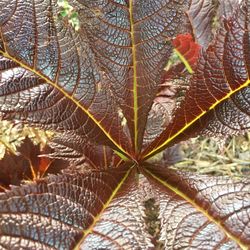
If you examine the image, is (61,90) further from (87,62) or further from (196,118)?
(196,118)

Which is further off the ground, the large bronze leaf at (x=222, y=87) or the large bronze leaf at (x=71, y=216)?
the large bronze leaf at (x=222, y=87)

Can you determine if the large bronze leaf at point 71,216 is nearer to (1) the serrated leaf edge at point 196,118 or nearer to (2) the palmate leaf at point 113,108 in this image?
(2) the palmate leaf at point 113,108

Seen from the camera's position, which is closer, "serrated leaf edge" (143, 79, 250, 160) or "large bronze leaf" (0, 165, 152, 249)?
"large bronze leaf" (0, 165, 152, 249)

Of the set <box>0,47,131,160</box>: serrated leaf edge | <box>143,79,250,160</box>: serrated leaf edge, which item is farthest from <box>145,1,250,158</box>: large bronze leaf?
<box>0,47,131,160</box>: serrated leaf edge

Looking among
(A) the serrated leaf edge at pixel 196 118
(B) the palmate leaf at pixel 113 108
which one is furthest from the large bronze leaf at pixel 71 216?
(A) the serrated leaf edge at pixel 196 118

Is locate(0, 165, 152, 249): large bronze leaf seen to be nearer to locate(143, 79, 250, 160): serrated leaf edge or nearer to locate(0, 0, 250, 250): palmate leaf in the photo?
locate(0, 0, 250, 250): palmate leaf

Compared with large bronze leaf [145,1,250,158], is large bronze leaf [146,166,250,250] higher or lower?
lower

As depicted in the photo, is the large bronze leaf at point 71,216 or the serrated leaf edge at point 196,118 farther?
the serrated leaf edge at point 196,118
